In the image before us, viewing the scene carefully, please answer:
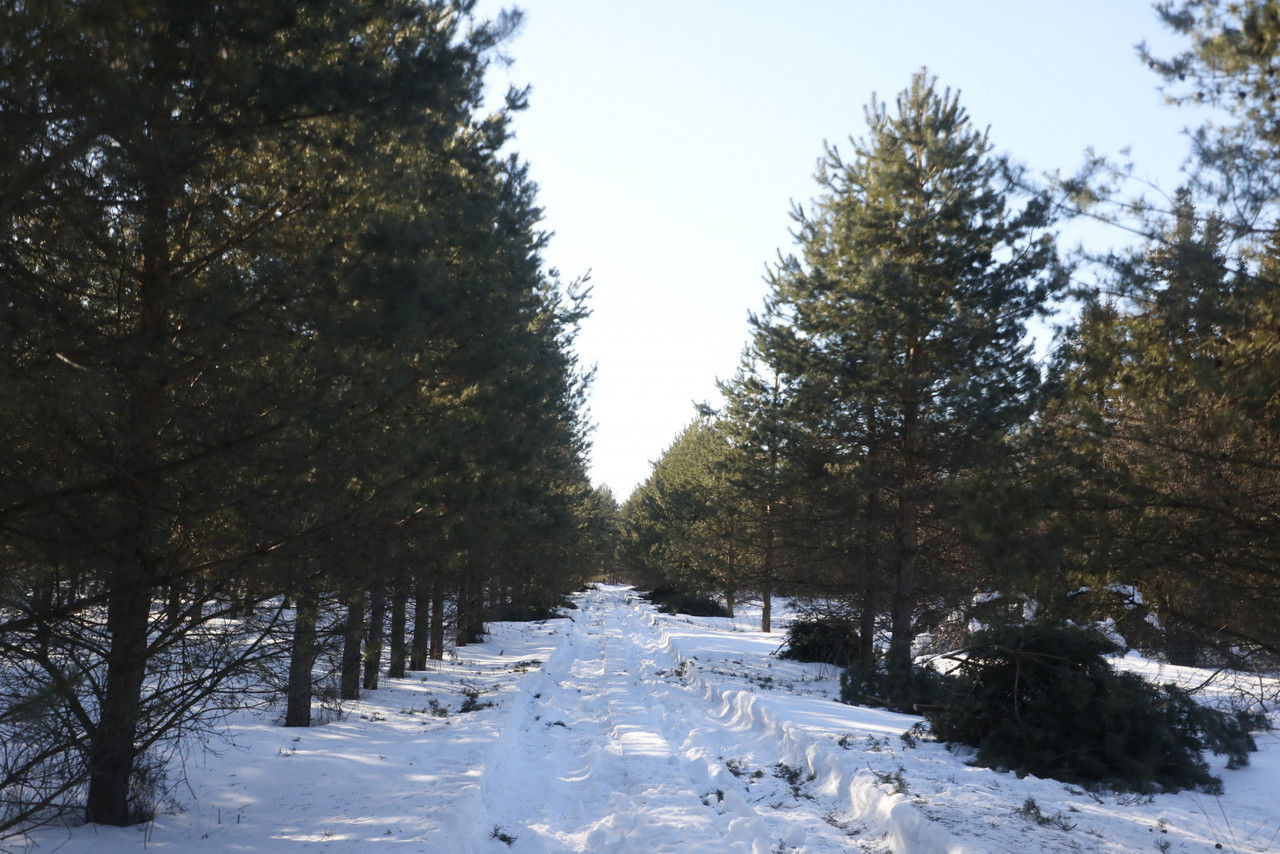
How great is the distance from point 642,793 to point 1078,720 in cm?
498

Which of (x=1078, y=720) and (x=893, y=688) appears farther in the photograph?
(x=893, y=688)

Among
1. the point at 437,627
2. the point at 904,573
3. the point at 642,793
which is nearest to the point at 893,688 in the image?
the point at 904,573

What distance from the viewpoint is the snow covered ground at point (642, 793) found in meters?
6.24

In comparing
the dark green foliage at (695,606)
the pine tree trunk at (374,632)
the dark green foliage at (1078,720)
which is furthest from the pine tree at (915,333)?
the dark green foliage at (695,606)

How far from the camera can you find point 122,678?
5.45m

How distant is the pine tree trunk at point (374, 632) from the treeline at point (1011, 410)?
518 cm

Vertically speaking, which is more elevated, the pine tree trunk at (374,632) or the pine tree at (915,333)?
the pine tree at (915,333)

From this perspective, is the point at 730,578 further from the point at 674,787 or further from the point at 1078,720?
the point at 674,787

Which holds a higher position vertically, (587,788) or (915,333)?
(915,333)

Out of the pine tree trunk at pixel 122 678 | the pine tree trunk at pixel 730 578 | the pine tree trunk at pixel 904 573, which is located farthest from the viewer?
the pine tree trunk at pixel 730 578

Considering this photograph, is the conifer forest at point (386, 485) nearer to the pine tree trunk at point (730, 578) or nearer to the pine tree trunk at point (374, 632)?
the pine tree trunk at point (374, 632)

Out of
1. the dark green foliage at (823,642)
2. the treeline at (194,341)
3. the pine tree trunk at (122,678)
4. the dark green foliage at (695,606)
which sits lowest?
the dark green foliage at (695,606)

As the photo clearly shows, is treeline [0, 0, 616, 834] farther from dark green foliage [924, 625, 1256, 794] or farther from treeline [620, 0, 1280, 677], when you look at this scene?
dark green foliage [924, 625, 1256, 794]

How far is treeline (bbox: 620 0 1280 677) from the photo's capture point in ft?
17.6
